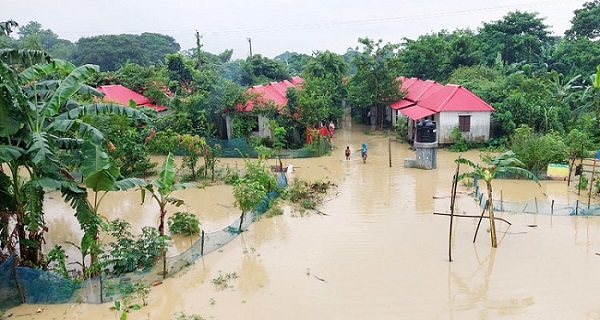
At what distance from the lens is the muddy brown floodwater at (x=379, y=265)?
8.65 meters

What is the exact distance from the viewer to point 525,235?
11.8 m

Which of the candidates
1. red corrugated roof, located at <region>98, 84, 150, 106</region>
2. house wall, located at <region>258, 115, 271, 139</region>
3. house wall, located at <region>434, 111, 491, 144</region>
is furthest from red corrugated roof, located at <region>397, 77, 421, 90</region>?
red corrugated roof, located at <region>98, 84, 150, 106</region>

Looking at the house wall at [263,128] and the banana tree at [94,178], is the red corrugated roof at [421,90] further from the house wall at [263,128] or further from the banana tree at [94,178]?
the banana tree at [94,178]

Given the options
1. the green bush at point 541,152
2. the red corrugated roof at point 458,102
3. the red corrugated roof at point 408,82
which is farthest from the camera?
the red corrugated roof at point 408,82

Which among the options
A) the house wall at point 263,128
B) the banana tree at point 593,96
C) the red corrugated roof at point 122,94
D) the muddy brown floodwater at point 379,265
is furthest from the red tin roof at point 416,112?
the red corrugated roof at point 122,94

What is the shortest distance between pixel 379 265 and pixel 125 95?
20.7m

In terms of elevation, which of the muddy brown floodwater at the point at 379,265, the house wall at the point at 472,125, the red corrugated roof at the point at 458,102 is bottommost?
the muddy brown floodwater at the point at 379,265

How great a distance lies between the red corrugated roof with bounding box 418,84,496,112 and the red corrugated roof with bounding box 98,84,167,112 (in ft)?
48.4

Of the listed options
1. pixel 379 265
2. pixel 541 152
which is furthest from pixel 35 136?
pixel 541 152

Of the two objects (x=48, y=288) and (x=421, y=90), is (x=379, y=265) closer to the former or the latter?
(x=48, y=288)

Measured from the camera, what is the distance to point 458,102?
22859 mm

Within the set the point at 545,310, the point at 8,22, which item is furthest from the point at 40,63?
the point at 545,310

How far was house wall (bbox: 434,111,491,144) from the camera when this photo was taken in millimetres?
22750

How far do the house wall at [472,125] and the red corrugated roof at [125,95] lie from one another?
49.0 ft
